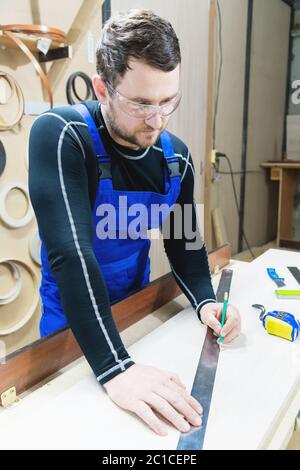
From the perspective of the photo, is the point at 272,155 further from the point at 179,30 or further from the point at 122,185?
the point at 122,185

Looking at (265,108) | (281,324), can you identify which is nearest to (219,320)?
(281,324)

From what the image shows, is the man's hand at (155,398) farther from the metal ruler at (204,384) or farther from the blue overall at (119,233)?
the blue overall at (119,233)

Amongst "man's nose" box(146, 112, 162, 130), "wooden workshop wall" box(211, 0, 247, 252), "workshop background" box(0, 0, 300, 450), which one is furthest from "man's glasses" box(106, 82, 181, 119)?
"wooden workshop wall" box(211, 0, 247, 252)

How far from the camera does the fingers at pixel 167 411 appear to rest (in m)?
0.66

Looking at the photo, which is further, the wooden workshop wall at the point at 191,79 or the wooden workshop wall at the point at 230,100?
the wooden workshop wall at the point at 230,100

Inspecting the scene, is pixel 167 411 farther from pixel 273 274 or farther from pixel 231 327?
pixel 273 274

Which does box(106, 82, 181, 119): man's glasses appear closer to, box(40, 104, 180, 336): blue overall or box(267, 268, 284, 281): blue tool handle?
box(40, 104, 180, 336): blue overall

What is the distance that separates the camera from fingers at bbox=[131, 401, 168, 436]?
646mm

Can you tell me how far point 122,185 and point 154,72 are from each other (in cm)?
32

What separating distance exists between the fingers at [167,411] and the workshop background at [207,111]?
1349mm

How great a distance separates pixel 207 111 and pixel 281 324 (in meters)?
2.28

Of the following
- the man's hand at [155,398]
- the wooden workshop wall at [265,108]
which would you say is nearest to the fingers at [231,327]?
the man's hand at [155,398]

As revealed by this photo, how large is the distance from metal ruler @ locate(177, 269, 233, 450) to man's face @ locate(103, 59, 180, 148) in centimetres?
51
